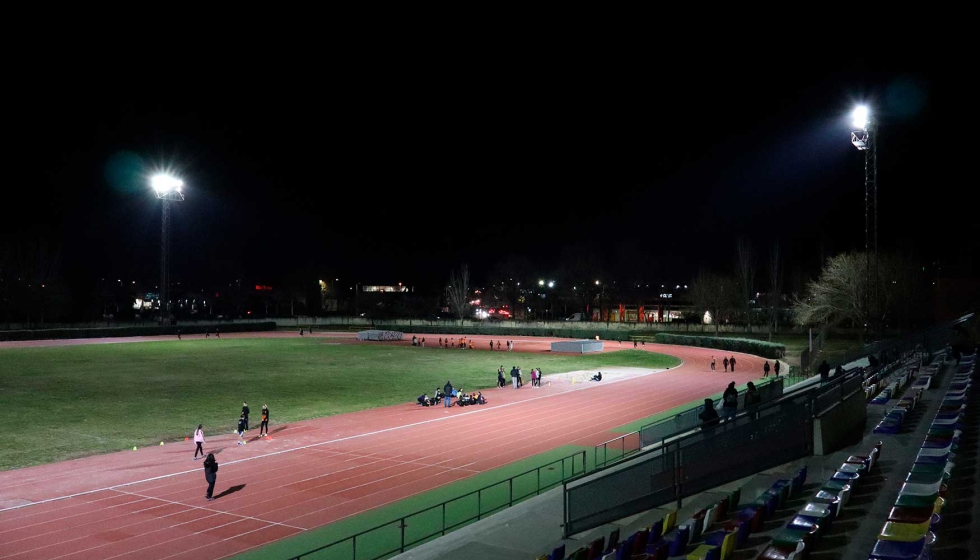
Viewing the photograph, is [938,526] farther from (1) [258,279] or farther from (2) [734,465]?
(1) [258,279]

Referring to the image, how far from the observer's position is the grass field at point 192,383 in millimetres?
25500

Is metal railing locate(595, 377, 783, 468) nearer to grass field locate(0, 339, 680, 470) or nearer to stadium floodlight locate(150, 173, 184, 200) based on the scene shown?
grass field locate(0, 339, 680, 470)

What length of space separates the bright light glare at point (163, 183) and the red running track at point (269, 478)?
151 ft

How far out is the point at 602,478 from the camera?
42.0 ft

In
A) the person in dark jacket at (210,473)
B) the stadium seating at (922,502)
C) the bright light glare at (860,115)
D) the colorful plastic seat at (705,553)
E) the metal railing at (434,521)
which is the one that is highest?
the bright light glare at (860,115)

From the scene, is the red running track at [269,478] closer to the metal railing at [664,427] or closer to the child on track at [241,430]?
the child on track at [241,430]

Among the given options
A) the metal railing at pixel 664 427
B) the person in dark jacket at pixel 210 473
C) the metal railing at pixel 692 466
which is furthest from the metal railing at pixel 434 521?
the person in dark jacket at pixel 210 473

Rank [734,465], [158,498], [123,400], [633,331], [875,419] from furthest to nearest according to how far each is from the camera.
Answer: [633,331]
[123,400]
[875,419]
[158,498]
[734,465]

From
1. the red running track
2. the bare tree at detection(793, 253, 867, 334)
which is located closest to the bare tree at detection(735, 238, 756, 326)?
the bare tree at detection(793, 253, 867, 334)

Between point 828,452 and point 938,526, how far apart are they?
5971 millimetres

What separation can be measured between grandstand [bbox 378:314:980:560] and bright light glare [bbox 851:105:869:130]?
19.7 meters

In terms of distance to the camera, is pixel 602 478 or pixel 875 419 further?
pixel 875 419

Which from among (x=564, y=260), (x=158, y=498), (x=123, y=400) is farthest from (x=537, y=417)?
(x=564, y=260)

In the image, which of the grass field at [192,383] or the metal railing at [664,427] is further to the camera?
the grass field at [192,383]
